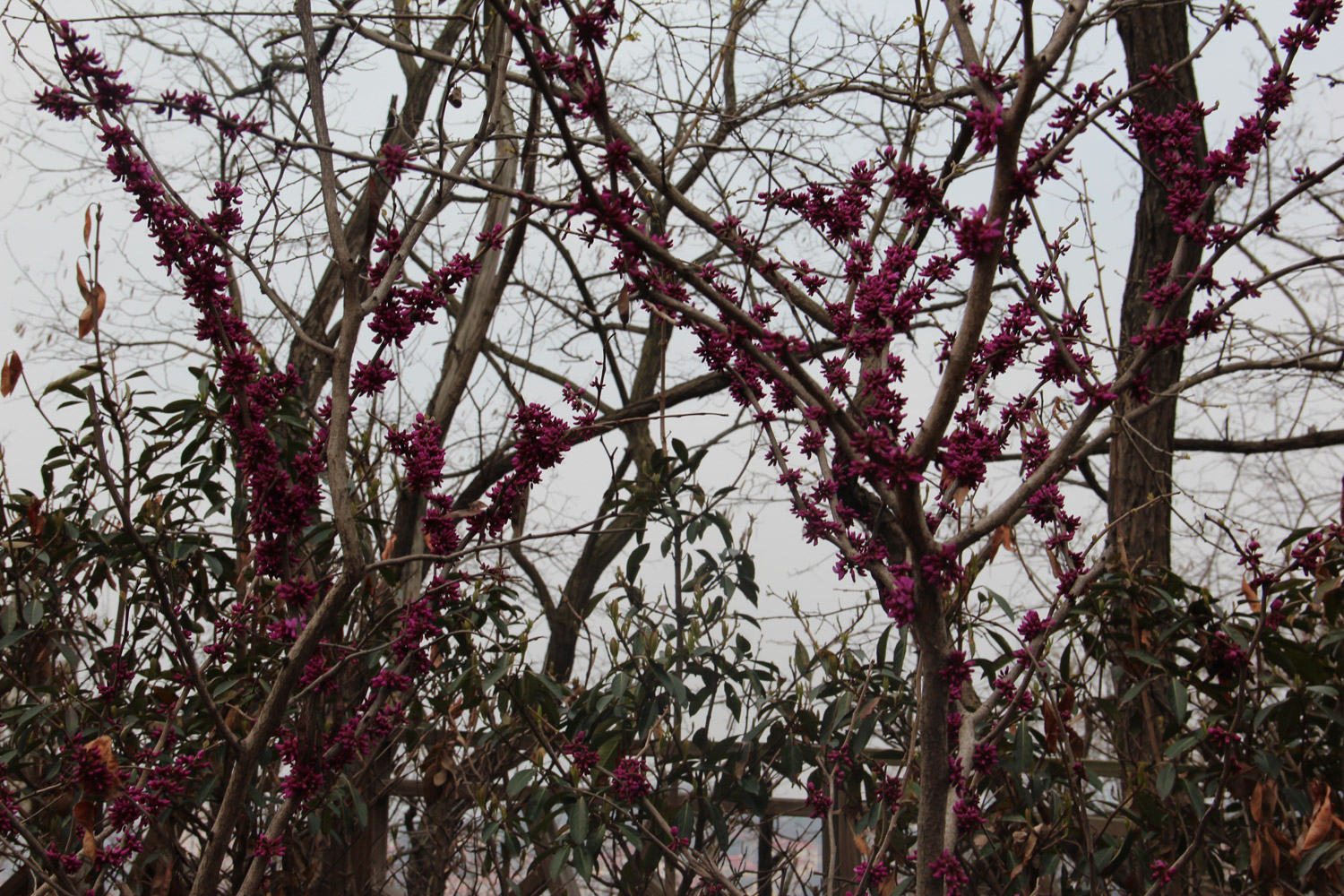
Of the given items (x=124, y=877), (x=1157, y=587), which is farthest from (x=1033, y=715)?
(x=124, y=877)

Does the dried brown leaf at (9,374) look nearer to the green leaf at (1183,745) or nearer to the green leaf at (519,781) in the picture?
the green leaf at (519,781)

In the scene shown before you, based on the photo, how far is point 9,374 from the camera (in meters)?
1.63

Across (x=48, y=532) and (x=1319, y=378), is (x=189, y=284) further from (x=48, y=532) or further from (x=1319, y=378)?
(x=1319, y=378)

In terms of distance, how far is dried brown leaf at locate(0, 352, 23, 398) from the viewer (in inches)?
63.0

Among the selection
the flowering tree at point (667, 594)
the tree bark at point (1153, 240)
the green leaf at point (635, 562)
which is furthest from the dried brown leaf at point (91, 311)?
the tree bark at point (1153, 240)

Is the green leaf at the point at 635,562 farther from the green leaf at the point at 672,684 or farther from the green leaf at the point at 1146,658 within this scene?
the green leaf at the point at 1146,658

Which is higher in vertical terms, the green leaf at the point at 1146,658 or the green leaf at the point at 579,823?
the green leaf at the point at 1146,658

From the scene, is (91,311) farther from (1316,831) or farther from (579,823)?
(1316,831)

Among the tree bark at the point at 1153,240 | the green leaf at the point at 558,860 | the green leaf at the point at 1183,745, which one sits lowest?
the green leaf at the point at 558,860

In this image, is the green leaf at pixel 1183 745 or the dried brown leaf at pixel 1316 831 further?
the green leaf at pixel 1183 745

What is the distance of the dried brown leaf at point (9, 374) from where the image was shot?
5.25 ft

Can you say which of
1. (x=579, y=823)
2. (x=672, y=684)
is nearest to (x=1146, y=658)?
(x=672, y=684)

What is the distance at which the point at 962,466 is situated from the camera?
1.40 m

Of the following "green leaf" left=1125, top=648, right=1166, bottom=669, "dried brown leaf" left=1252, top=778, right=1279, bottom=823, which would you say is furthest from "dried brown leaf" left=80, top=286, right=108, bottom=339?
"dried brown leaf" left=1252, top=778, right=1279, bottom=823
